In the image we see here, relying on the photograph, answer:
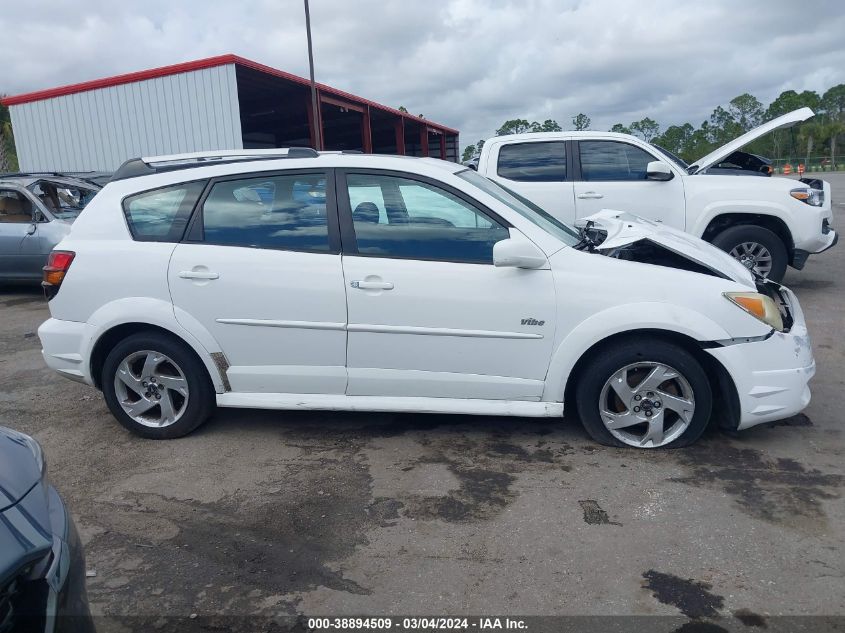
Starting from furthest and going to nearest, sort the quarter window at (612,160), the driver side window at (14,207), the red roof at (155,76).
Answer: the red roof at (155,76) < the driver side window at (14,207) < the quarter window at (612,160)

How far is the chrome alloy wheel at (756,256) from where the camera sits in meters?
7.52

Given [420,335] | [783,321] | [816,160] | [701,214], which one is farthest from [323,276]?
[816,160]

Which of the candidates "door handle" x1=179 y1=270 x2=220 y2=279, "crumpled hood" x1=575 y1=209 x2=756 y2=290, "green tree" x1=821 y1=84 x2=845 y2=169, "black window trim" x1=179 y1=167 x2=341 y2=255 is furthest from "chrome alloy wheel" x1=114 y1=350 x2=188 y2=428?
"green tree" x1=821 y1=84 x2=845 y2=169

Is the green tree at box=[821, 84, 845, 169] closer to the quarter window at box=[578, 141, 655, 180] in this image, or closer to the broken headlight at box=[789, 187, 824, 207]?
the broken headlight at box=[789, 187, 824, 207]

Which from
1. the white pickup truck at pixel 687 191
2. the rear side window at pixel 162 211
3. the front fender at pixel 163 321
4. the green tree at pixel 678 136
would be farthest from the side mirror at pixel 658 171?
the green tree at pixel 678 136

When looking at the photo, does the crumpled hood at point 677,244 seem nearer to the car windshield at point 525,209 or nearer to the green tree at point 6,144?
the car windshield at point 525,209

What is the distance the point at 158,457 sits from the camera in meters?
4.15

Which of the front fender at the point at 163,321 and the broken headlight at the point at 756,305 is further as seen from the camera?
the front fender at the point at 163,321

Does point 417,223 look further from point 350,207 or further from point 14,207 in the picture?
point 14,207

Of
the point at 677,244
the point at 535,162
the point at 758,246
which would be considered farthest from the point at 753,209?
the point at 677,244

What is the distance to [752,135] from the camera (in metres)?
7.01

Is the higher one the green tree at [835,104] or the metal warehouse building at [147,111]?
the green tree at [835,104]

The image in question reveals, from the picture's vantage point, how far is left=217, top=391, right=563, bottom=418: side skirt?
3.92 meters

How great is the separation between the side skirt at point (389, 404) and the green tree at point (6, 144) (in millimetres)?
34143
